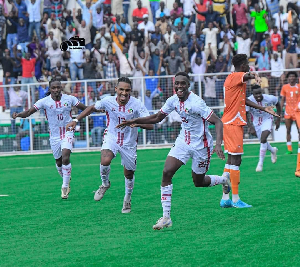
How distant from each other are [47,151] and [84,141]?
1427 millimetres

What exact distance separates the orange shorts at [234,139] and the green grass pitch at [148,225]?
3.00 ft

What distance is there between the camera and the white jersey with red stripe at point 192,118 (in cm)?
963

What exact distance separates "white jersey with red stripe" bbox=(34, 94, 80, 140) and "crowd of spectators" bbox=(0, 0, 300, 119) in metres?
11.1

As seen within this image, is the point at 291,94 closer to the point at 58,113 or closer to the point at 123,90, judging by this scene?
the point at 58,113

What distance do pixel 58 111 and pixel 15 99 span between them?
469 inches

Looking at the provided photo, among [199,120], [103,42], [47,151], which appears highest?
[103,42]

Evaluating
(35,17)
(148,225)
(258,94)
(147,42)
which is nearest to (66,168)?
(148,225)

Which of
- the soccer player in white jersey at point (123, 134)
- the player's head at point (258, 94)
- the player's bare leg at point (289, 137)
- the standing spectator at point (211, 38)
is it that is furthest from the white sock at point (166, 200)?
the standing spectator at point (211, 38)

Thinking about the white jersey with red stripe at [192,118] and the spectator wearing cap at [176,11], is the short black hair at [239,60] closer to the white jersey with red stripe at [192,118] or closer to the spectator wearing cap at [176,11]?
the white jersey with red stripe at [192,118]

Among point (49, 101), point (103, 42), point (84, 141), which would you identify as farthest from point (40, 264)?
point (103, 42)

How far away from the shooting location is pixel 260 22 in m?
26.6

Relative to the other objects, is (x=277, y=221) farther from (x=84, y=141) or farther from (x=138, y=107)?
(x=84, y=141)

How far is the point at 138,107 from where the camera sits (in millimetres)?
11484

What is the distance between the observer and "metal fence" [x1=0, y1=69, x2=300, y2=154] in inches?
992
